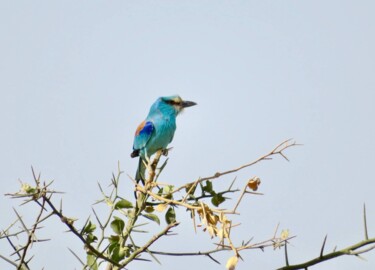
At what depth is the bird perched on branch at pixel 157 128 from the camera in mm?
6414

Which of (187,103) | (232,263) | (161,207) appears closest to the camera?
(232,263)

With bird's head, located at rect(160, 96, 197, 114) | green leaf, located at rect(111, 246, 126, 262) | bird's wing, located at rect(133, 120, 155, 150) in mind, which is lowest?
green leaf, located at rect(111, 246, 126, 262)

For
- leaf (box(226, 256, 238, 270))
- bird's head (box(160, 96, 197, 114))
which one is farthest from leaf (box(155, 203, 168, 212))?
bird's head (box(160, 96, 197, 114))

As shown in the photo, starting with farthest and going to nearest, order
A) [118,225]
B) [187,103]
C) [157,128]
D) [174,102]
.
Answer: [187,103] → [174,102] → [157,128] → [118,225]

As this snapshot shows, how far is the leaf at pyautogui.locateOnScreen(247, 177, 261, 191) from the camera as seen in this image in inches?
92.4

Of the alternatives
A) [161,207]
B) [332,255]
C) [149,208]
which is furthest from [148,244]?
[332,255]

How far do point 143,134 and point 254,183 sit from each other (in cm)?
418

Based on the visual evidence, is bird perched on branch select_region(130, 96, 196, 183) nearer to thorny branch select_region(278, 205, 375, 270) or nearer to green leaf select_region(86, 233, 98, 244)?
green leaf select_region(86, 233, 98, 244)

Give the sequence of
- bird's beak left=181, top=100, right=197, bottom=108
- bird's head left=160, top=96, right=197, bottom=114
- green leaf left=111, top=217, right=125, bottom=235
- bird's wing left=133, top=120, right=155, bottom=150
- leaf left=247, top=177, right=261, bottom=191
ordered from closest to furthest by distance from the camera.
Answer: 1. leaf left=247, top=177, right=261, bottom=191
2. green leaf left=111, top=217, right=125, bottom=235
3. bird's wing left=133, top=120, right=155, bottom=150
4. bird's head left=160, top=96, right=197, bottom=114
5. bird's beak left=181, top=100, right=197, bottom=108

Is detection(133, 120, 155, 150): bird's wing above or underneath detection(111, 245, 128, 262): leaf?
above

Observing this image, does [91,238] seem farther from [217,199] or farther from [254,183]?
[254,183]

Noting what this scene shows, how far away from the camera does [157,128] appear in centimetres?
661

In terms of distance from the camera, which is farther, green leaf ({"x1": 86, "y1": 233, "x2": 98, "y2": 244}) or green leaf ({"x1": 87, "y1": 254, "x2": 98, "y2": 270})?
green leaf ({"x1": 86, "y1": 233, "x2": 98, "y2": 244})

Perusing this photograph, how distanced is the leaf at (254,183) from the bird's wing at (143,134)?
4049 mm
